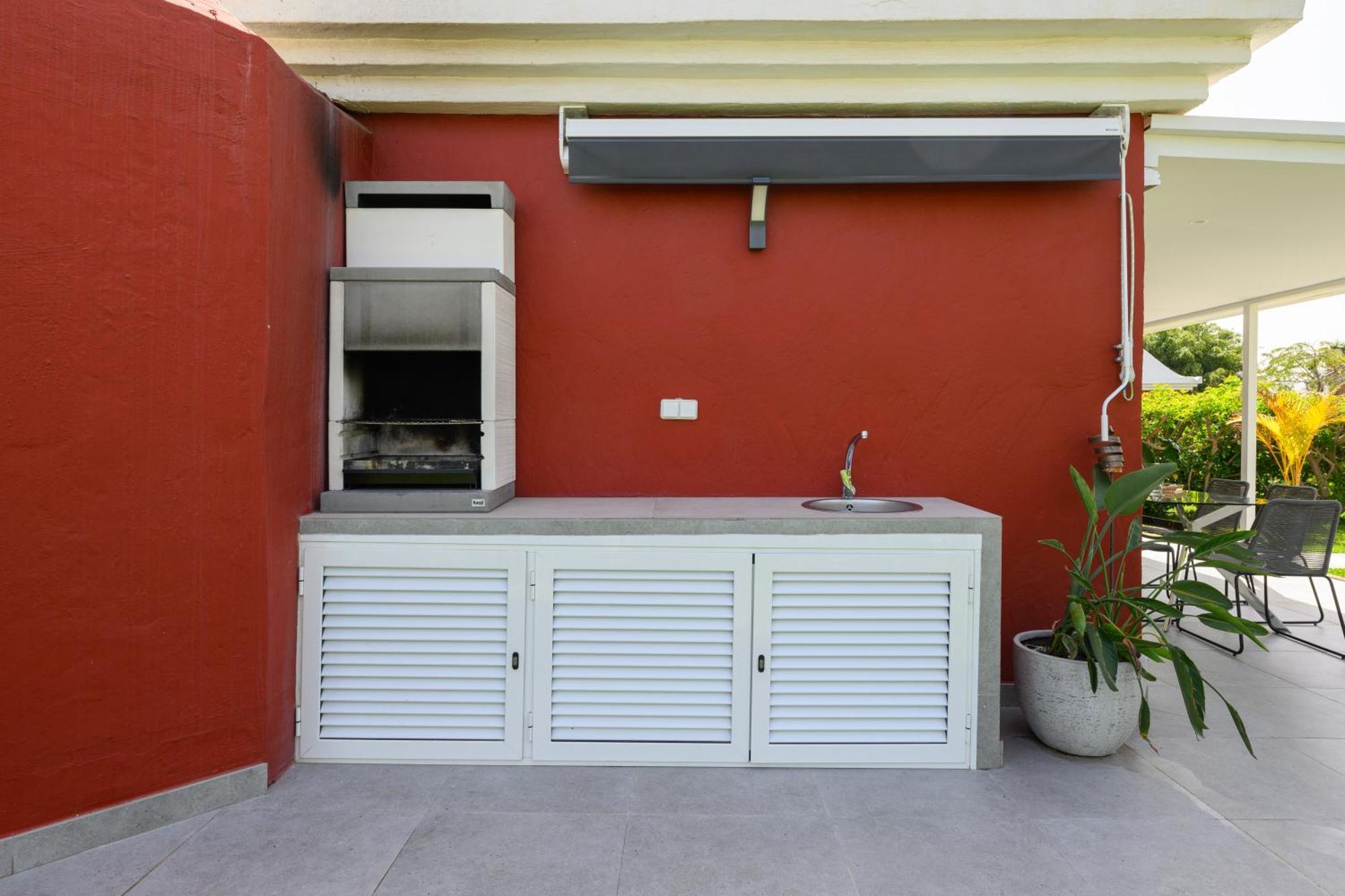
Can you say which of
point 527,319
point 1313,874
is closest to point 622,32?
point 527,319

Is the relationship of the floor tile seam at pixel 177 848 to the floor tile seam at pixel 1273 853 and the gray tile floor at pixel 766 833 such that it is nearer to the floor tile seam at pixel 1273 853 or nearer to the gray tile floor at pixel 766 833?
the gray tile floor at pixel 766 833

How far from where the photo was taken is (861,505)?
133 inches

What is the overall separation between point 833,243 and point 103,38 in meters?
2.75

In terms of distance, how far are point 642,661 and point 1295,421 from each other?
9267 millimetres

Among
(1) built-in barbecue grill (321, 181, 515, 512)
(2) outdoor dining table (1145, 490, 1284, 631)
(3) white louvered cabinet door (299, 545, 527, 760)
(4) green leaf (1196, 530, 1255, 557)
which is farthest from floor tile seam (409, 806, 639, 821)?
(2) outdoor dining table (1145, 490, 1284, 631)

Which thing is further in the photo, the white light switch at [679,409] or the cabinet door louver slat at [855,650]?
the white light switch at [679,409]

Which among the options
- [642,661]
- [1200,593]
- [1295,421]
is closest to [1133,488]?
[1200,593]

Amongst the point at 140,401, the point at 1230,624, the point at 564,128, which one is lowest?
the point at 1230,624

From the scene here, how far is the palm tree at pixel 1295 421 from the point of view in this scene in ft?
27.6

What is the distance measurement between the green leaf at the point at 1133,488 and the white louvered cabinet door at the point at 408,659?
228 cm

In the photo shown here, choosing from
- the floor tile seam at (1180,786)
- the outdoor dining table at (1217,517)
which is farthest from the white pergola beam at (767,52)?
the floor tile seam at (1180,786)

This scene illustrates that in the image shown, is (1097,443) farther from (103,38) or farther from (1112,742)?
(103,38)

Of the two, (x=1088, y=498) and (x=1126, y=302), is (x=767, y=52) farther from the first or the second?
(x=1088, y=498)

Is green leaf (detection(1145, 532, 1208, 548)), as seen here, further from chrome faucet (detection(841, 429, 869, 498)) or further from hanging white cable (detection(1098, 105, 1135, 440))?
chrome faucet (detection(841, 429, 869, 498))
